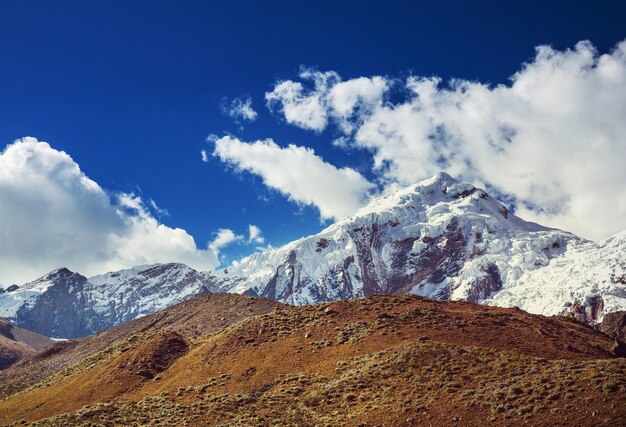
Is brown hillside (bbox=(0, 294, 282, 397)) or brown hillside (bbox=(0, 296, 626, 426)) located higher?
brown hillside (bbox=(0, 294, 282, 397))

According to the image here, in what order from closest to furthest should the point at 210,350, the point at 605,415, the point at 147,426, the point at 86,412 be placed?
the point at 605,415, the point at 147,426, the point at 86,412, the point at 210,350

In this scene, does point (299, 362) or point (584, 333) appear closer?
point (299, 362)

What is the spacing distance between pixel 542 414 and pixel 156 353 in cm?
4563

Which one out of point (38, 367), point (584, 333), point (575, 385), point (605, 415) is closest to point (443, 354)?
point (575, 385)

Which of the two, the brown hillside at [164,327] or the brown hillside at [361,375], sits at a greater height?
the brown hillside at [164,327]

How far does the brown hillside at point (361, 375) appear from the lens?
120 ft

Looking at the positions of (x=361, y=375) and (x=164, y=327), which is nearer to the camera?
(x=361, y=375)

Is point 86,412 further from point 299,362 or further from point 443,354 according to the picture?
point 443,354

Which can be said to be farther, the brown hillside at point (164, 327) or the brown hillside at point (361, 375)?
the brown hillside at point (164, 327)

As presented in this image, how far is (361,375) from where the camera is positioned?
4716cm

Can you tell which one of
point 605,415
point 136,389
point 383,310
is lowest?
point 605,415

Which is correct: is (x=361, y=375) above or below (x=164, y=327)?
below

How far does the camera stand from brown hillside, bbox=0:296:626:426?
120ft

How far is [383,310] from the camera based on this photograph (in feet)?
→ 208
